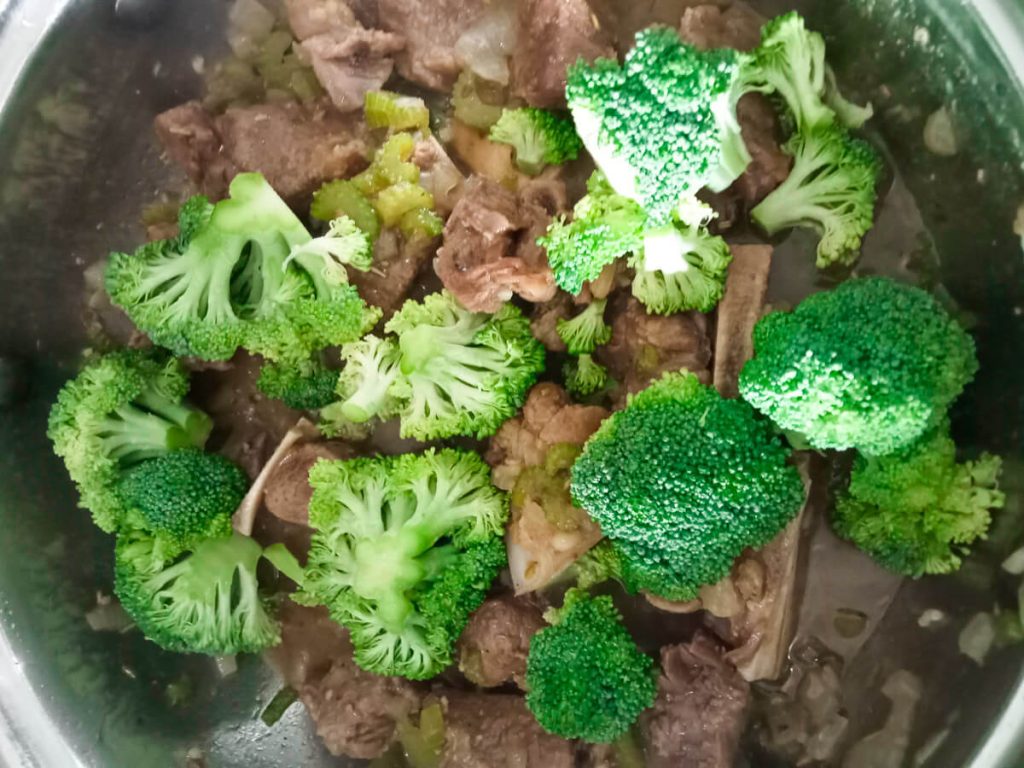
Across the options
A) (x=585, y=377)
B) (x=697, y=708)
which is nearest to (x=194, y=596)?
(x=585, y=377)

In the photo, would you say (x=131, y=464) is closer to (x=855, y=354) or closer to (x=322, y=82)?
(x=322, y=82)

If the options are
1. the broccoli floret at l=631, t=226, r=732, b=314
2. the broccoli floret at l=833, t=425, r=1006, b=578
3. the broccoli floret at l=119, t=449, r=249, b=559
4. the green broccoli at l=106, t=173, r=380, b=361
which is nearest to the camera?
the broccoli floret at l=833, t=425, r=1006, b=578

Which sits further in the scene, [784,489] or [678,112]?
[784,489]

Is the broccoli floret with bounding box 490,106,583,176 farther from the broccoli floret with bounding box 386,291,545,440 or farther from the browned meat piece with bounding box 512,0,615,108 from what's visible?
the broccoli floret with bounding box 386,291,545,440

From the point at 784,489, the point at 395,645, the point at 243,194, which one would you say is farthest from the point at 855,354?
the point at 243,194

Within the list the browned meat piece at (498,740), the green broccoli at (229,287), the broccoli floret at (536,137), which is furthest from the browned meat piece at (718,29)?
the browned meat piece at (498,740)

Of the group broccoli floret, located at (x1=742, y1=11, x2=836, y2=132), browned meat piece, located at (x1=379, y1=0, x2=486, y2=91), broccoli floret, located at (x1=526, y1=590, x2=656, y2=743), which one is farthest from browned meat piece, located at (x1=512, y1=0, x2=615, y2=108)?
broccoli floret, located at (x1=526, y1=590, x2=656, y2=743)
